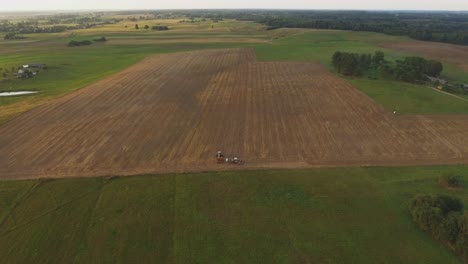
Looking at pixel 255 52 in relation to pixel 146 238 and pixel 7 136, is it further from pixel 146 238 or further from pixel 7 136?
pixel 146 238

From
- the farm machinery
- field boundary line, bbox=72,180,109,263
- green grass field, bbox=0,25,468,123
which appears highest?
green grass field, bbox=0,25,468,123

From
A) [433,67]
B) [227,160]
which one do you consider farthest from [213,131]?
[433,67]

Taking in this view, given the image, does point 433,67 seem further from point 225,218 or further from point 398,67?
point 225,218

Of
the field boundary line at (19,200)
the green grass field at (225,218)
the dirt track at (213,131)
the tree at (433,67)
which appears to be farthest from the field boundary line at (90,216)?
the tree at (433,67)

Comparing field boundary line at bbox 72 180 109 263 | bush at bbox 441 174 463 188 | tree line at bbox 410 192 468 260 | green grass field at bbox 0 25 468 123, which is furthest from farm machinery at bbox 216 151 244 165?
green grass field at bbox 0 25 468 123

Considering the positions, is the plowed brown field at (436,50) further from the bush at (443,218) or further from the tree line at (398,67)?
the bush at (443,218)

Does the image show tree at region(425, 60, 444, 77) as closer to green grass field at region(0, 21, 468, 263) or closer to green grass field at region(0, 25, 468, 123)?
green grass field at region(0, 25, 468, 123)
